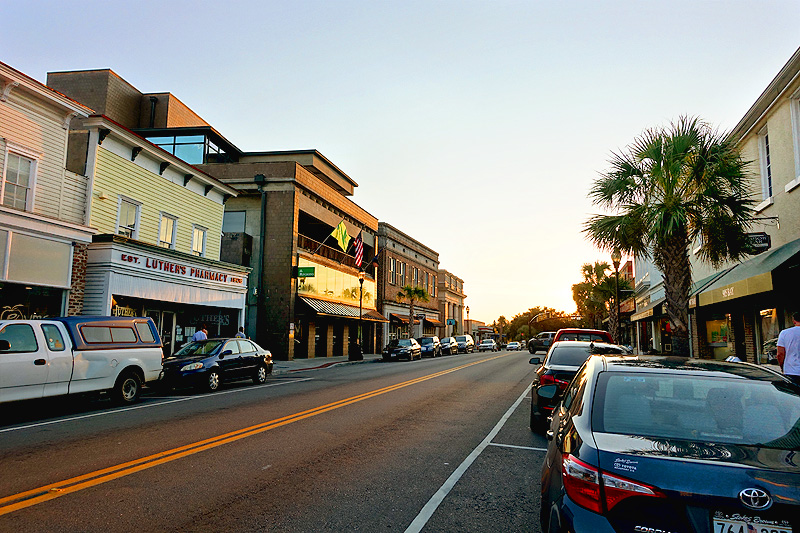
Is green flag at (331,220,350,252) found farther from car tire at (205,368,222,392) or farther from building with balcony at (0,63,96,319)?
car tire at (205,368,222,392)

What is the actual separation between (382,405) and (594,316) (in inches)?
2329

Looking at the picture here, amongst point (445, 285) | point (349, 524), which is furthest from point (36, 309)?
point (445, 285)

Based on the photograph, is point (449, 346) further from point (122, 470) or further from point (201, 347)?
point (122, 470)

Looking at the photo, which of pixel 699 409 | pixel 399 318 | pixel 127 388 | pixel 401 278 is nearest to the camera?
pixel 699 409

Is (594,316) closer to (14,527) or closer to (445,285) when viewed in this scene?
(445,285)

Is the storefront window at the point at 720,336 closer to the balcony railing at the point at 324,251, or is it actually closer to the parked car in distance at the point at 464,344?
the balcony railing at the point at 324,251

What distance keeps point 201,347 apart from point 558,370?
35.5ft

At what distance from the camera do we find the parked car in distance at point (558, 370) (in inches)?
341

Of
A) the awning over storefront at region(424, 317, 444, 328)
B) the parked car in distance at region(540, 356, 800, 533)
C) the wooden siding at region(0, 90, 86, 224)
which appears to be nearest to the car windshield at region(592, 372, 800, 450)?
the parked car in distance at region(540, 356, 800, 533)

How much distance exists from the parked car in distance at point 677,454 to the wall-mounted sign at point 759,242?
12.3 meters

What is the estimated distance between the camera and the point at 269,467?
A: 642 cm

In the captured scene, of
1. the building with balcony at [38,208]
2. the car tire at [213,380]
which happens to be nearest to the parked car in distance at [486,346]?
the car tire at [213,380]

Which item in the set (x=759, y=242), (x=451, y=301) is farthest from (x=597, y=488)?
(x=451, y=301)

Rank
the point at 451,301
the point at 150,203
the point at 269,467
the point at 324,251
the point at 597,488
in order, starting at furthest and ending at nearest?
the point at 451,301
the point at 324,251
the point at 150,203
the point at 269,467
the point at 597,488
